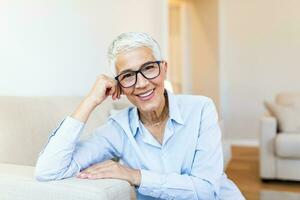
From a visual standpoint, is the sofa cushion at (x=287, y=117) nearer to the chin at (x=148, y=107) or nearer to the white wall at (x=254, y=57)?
the white wall at (x=254, y=57)

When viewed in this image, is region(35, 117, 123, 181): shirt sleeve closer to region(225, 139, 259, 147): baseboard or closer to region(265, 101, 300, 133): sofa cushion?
region(265, 101, 300, 133): sofa cushion

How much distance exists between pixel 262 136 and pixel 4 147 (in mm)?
2699

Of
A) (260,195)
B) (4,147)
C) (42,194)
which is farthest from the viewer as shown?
(260,195)

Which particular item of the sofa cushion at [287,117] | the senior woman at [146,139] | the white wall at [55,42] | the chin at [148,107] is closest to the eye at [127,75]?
the senior woman at [146,139]

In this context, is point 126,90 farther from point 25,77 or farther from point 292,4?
point 292,4

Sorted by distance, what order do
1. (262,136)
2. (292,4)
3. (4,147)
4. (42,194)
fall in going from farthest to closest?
(292,4), (262,136), (4,147), (42,194)

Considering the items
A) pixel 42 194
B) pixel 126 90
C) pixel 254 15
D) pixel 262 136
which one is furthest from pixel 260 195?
pixel 254 15

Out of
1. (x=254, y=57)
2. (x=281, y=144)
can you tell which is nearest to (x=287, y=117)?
(x=281, y=144)

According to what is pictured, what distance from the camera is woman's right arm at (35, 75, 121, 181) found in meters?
1.15

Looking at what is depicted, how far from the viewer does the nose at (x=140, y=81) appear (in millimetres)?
1275

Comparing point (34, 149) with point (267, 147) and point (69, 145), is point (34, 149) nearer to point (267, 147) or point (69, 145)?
point (69, 145)

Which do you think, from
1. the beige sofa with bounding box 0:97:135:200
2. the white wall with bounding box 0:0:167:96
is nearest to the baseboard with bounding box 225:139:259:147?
the white wall with bounding box 0:0:167:96

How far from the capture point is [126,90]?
51.8 inches

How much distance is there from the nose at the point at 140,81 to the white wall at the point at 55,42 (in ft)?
3.29
